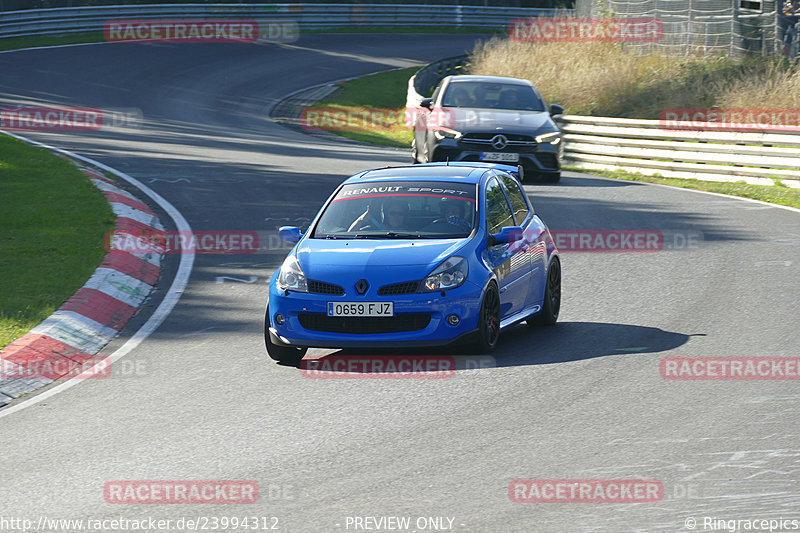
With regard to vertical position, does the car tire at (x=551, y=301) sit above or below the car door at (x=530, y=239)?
below

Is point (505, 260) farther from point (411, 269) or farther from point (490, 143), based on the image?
point (490, 143)

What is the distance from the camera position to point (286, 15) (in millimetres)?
54344

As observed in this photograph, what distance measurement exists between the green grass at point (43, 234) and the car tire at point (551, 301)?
458 centimetres

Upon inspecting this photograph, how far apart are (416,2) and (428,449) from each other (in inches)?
2310

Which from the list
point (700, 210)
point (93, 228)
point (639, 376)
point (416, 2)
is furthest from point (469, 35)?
point (639, 376)

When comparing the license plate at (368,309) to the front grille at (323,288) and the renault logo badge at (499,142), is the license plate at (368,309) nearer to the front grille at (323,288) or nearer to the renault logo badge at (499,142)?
the front grille at (323,288)

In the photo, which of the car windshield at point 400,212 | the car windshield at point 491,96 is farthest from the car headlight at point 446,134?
the car windshield at point 400,212

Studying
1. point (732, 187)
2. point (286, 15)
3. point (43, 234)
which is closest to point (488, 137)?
Answer: point (732, 187)

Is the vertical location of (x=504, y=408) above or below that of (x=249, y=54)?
above

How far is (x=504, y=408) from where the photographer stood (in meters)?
8.05

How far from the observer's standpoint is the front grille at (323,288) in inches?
369

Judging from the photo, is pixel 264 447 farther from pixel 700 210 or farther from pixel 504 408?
pixel 700 210

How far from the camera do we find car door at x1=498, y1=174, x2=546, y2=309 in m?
10.7

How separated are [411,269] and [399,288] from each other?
19cm
